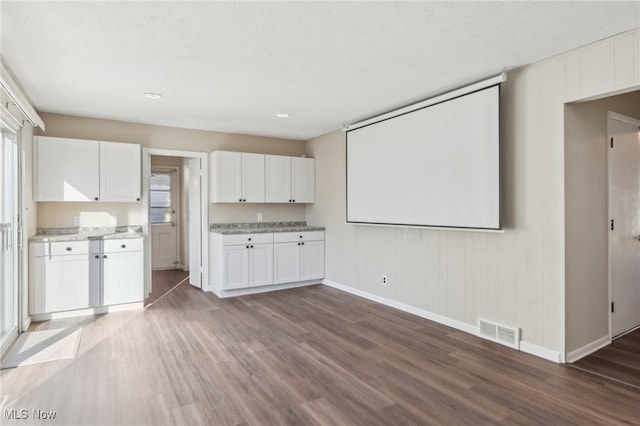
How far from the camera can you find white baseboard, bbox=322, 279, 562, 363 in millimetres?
2941

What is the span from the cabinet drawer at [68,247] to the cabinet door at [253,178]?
2.16m

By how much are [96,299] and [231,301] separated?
5.26 feet

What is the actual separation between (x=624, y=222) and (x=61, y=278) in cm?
603

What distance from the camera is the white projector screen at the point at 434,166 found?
322 cm

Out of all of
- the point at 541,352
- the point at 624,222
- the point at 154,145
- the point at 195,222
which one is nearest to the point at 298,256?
the point at 195,222

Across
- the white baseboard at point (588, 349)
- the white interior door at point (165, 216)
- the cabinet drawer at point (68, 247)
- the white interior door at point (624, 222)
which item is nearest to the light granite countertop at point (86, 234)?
the cabinet drawer at point (68, 247)

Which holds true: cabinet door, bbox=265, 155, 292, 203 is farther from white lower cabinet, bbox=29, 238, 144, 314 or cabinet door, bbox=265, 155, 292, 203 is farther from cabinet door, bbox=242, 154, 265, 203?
white lower cabinet, bbox=29, 238, 144, 314

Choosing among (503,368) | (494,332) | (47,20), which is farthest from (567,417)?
(47,20)

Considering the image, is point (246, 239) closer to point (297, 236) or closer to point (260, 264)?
point (260, 264)

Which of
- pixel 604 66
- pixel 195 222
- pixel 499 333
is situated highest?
pixel 604 66

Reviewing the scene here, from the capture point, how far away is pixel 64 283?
4.11 meters

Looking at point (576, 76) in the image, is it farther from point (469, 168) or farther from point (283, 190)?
point (283, 190)

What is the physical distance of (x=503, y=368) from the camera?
2.79 metres

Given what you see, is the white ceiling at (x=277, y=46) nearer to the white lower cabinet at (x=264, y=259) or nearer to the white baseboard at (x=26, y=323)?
the white lower cabinet at (x=264, y=259)
